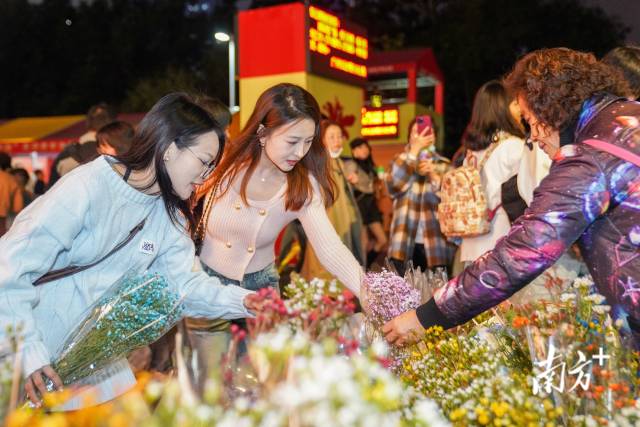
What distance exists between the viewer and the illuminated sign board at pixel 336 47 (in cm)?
1062

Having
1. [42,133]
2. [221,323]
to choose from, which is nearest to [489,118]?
[221,323]

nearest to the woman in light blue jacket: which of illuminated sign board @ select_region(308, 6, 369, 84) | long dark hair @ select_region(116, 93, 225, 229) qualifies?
long dark hair @ select_region(116, 93, 225, 229)

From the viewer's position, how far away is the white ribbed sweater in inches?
139

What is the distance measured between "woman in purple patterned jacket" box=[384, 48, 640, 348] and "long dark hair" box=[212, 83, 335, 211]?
1.35 meters

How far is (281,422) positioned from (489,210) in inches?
152

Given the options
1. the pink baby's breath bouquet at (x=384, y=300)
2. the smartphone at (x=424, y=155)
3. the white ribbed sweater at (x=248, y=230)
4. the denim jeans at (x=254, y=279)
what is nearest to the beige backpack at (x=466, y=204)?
the smartphone at (x=424, y=155)

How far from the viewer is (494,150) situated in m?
4.91

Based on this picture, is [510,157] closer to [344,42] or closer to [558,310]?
[558,310]

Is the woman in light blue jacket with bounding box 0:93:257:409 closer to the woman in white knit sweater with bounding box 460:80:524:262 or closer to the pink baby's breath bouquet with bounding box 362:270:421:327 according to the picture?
the pink baby's breath bouquet with bounding box 362:270:421:327

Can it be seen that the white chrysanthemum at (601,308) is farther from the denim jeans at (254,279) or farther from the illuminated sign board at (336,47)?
the illuminated sign board at (336,47)

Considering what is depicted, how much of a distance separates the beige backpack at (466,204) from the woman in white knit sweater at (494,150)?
0.04m

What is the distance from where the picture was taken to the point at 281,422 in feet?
4.01

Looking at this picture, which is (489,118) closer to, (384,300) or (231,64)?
(384,300)

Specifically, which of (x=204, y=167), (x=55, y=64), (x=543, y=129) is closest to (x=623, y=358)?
(x=543, y=129)
